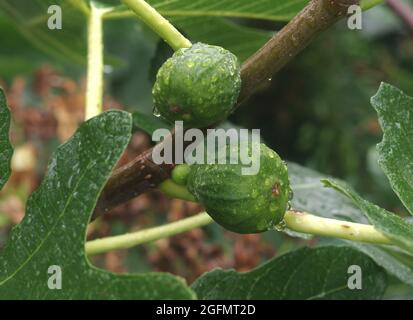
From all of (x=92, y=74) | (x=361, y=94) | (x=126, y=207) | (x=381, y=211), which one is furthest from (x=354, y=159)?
(x=381, y=211)

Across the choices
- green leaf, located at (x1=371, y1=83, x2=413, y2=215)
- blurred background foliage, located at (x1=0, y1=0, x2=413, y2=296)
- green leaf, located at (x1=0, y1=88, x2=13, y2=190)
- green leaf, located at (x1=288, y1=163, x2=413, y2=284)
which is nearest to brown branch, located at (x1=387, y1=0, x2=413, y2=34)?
blurred background foliage, located at (x1=0, y1=0, x2=413, y2=296)

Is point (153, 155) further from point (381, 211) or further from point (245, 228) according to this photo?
point (381, 211)

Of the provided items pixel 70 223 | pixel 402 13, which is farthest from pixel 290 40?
pixel 402 13

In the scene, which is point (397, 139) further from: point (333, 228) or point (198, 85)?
point (198, 85)

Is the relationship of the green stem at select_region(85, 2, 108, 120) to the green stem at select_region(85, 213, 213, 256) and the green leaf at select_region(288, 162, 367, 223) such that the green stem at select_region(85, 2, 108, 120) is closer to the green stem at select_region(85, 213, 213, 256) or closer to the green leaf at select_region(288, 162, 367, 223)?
the green stem at select_region(85, 213, 213, 256)
